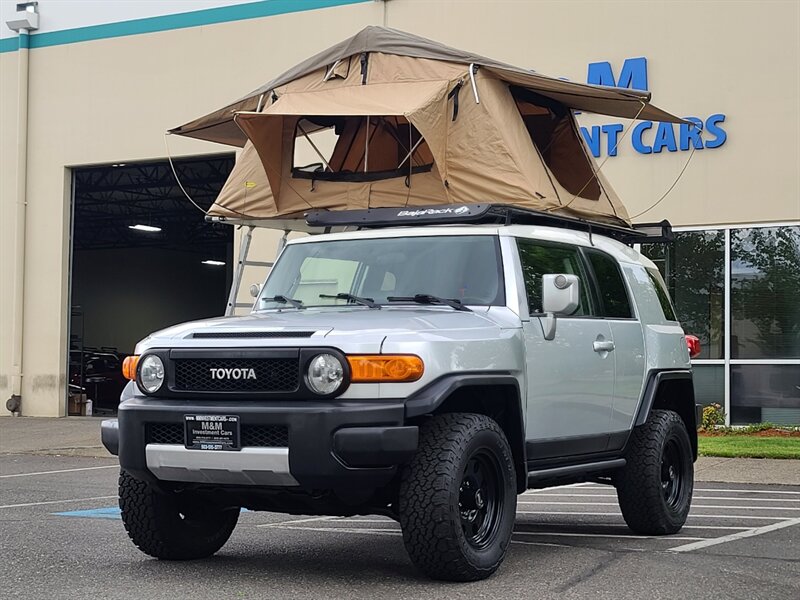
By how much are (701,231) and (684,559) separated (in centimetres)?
1185

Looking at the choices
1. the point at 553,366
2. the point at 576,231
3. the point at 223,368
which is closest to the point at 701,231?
the point at 576,231

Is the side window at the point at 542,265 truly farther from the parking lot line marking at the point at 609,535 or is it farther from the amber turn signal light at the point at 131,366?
the amber turn signal light at the point at 131,366

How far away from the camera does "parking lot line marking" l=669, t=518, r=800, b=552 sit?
803 cm

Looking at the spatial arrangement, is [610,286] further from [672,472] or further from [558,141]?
[558,141]

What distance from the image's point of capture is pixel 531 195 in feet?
27.8

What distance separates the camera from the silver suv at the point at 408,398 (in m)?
6.27

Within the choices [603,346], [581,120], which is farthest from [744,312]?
[603,346]

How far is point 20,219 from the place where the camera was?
2483 cm

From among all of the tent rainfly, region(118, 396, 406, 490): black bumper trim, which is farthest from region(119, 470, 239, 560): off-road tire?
the tent rainfly

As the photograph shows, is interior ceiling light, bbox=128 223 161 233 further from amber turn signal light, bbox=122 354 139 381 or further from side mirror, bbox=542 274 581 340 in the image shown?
side mirror, bbox=542 274 581 340

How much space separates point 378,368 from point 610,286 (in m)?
2.99

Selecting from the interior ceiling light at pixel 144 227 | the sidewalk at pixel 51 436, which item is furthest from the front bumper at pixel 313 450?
the interior ceiling light at pixel 144 227

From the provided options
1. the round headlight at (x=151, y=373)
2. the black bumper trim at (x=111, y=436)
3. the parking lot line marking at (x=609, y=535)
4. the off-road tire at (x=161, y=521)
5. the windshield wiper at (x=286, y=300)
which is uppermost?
the windshield wiper at (x=286, y=300)

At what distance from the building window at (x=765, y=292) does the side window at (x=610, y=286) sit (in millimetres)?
9983
